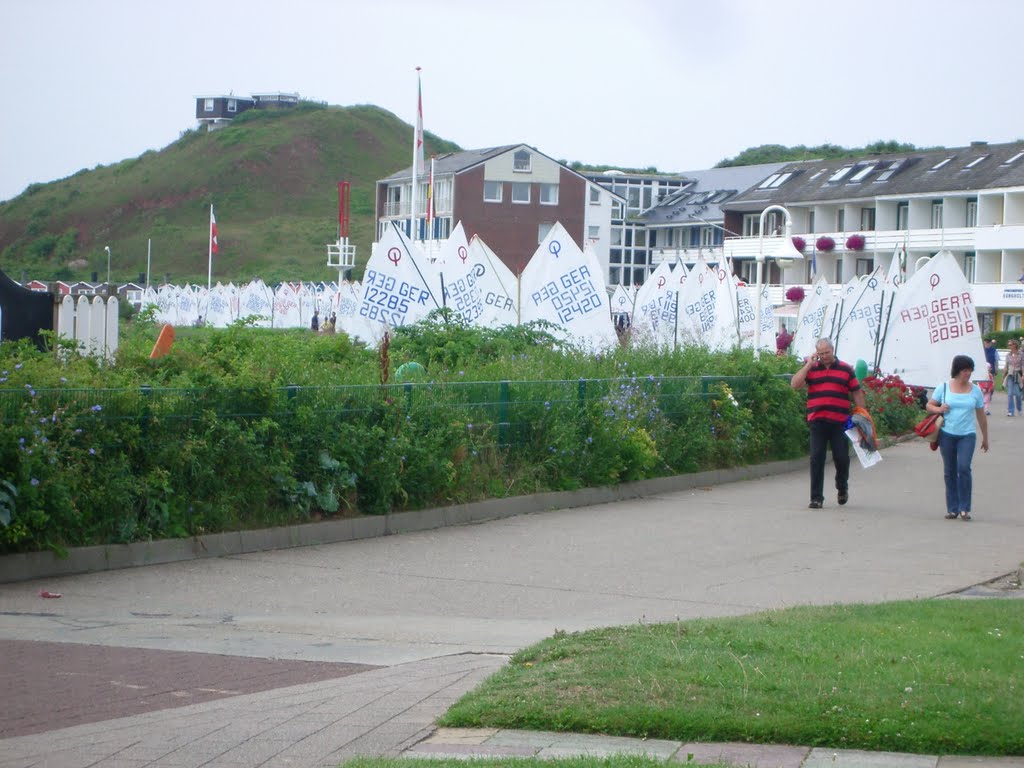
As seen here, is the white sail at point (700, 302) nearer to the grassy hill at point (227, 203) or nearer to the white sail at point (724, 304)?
the white sail at point (724, 304)

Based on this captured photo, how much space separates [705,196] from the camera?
96.1m

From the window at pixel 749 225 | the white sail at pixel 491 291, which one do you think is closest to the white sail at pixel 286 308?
the window at pixel 749 225

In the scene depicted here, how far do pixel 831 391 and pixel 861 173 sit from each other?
217ft

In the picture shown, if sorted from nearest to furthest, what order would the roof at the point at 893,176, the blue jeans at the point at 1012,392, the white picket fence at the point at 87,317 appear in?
1. the white picket fence at the point at 87,317
2. the blue jeans at the point at 1012,392
3. the roof at the point at 893,176

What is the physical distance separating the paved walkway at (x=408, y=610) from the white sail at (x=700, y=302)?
18.3 meters

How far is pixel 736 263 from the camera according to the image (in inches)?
3420

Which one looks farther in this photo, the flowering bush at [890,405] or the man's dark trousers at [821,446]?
the flowering bush at [890,405]

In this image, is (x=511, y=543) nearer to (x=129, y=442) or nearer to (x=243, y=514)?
(x=243, y=514)

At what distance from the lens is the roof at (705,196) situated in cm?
9275

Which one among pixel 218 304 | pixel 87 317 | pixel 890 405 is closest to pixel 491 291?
pixel 890 405

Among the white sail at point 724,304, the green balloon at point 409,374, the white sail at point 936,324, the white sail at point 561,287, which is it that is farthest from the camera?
the white sail at point 724,304

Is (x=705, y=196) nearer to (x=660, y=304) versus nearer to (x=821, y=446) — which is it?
(x=660, y=304)

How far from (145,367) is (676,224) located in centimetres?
8351

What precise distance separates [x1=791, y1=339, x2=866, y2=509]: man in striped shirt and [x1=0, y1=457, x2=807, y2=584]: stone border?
2253 millimetres
